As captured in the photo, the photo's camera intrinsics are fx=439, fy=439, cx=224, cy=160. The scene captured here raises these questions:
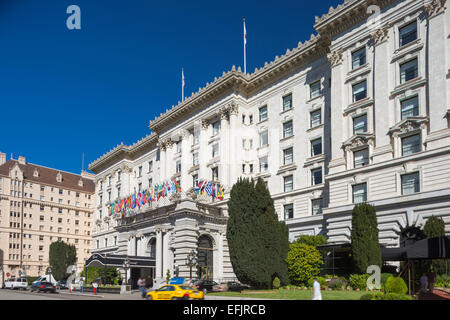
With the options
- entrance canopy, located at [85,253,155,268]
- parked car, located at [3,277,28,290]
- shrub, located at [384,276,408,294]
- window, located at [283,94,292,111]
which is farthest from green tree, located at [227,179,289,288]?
parked car, located at [3,277,28,290]

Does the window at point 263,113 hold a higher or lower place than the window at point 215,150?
higher

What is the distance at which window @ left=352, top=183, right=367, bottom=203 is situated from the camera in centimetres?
3838

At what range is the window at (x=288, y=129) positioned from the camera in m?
49.8

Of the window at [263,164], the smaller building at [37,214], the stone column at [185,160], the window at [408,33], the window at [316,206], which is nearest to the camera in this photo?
the window at [408,33]

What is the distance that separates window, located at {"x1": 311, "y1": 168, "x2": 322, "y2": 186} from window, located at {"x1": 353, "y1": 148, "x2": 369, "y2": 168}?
579 cm

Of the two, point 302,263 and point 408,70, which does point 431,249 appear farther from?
point 408,70

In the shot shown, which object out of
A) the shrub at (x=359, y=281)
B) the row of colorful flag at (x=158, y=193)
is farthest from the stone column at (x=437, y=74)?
the row of colorful flag at (x=158, y=193)

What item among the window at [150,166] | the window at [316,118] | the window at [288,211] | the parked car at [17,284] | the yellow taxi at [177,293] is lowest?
the parked car at [17,284]

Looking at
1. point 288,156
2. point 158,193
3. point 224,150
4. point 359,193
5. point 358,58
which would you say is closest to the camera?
point 359,193

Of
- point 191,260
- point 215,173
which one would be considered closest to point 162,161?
point 215,173

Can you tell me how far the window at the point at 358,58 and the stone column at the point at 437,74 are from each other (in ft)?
21.3

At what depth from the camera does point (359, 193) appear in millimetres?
38781

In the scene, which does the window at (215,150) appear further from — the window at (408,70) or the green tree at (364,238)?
the window at (408,70)

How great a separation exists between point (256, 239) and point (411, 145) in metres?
14.8
